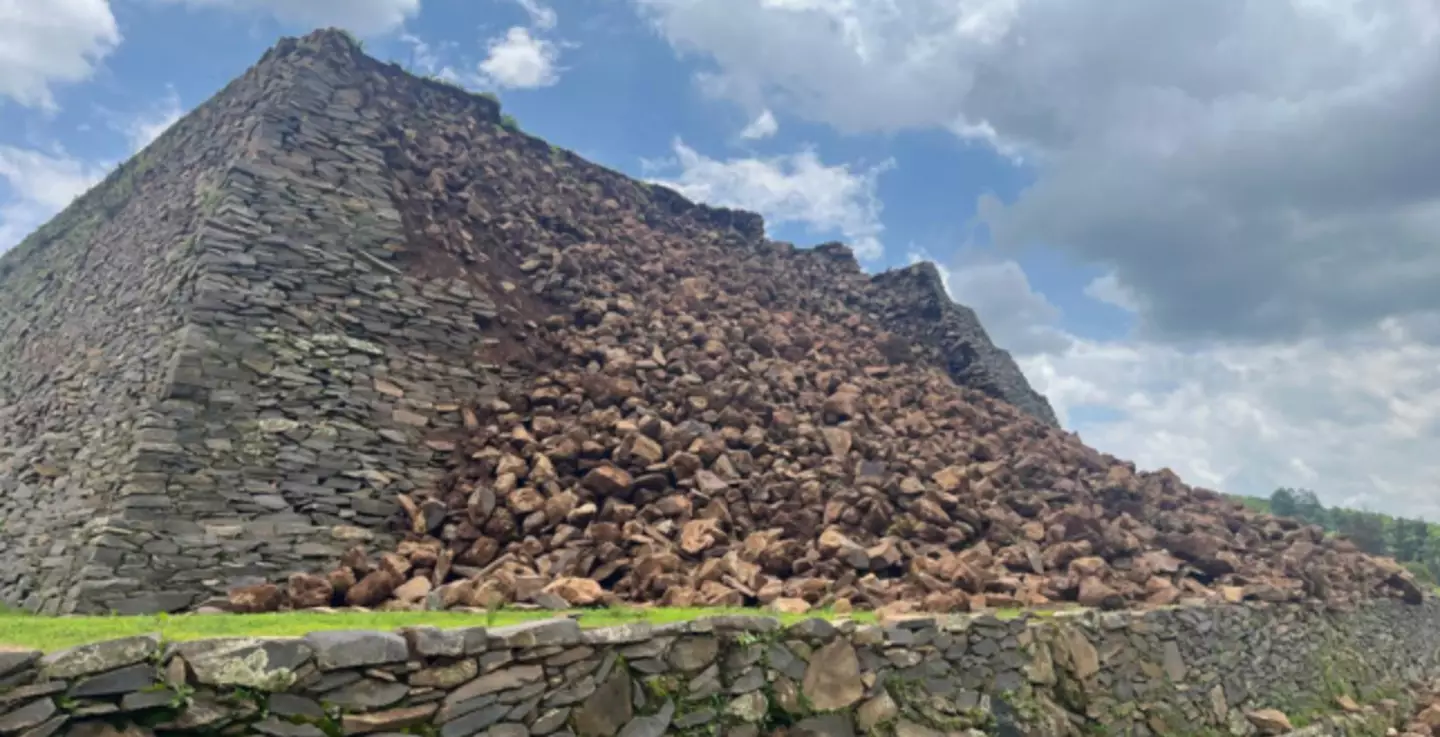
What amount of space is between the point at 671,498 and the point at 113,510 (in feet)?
21.4

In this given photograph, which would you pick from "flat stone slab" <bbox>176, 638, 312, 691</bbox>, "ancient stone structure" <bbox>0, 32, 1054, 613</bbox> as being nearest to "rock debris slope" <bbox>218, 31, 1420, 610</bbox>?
"ancient stone structure" <bbox>0, 32, 1054, 613</bbox>

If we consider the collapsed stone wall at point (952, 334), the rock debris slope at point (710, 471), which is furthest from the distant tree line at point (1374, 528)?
the rock debris slope at point (710, 471)

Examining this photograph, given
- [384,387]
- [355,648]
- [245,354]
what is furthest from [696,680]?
[245,354]

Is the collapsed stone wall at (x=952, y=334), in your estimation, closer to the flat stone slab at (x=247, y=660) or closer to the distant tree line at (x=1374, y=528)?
the distant tree line at (x=1374, y=528)

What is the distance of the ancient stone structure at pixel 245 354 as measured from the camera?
10.4 meters

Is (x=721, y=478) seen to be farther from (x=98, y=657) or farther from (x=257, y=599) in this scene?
(x=98, y=657)

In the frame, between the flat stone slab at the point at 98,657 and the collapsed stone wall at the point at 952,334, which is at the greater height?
the collapsed stone wall at the point at 952,334

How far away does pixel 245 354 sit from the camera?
1193 cm

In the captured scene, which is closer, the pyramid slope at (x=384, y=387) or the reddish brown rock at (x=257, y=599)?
the reddish brown rock at (x=257, y=599)

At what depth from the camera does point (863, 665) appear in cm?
730

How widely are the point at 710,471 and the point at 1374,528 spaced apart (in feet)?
130

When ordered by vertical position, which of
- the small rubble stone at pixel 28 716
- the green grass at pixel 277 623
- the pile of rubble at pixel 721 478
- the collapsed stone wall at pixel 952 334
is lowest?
the small rubble stone at pixel 28 716

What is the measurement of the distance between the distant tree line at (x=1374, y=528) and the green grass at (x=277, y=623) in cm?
3079

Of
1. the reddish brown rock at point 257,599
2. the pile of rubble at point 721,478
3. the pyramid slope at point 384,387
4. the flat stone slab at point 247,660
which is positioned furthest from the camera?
the pyramid slope at point 384,387
